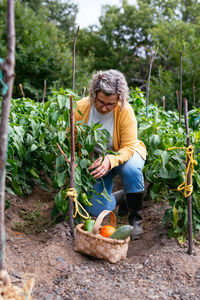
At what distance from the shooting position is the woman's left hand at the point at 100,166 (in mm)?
2355

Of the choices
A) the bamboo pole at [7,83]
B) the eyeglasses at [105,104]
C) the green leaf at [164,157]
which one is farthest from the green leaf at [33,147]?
the bamboo pole at [7,83]

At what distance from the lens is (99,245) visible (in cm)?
207

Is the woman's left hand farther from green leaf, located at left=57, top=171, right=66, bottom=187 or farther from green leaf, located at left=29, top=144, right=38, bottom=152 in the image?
green leaf, located at left=29, top=144, right=38, bottom=152

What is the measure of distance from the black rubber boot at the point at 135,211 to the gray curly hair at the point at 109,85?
799mm

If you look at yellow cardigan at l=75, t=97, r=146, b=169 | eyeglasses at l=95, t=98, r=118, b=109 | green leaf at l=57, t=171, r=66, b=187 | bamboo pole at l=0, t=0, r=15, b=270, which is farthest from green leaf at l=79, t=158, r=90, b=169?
bamboo pole at l=0, t=0, r=15, b=270

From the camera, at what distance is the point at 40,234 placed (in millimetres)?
2621

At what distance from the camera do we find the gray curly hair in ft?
7.91

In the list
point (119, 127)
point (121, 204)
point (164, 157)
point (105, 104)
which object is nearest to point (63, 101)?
point (105, 104)

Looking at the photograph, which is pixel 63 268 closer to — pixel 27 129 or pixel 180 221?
pixel 180 221

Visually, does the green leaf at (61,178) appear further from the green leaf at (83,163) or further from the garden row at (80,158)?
the green leaf at (83,163)

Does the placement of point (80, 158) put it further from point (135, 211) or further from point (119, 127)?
point (135, 211)

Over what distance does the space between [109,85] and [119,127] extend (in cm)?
41

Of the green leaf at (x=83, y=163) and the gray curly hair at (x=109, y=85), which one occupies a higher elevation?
the gray curly hair at (x=109, y=85)

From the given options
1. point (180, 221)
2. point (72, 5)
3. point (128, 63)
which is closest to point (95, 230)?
point (180, 221)
